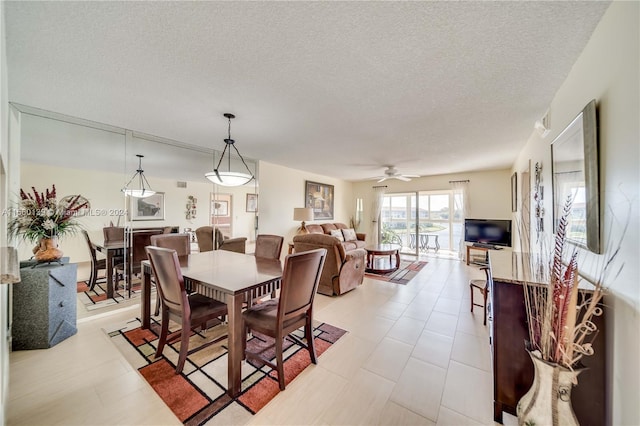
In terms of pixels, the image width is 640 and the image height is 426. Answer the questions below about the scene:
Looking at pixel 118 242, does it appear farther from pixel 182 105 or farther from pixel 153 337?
pixel 182 105

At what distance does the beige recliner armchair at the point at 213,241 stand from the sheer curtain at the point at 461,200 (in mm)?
5646

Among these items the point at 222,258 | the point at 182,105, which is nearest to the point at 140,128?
the point at 182,105

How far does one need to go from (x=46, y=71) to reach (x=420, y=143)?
421 cm

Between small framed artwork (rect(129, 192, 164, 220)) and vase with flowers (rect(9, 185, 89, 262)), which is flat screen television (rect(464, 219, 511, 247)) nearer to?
small framed artwork (rect(129, 192, 164, 220))

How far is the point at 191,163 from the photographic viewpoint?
411cm

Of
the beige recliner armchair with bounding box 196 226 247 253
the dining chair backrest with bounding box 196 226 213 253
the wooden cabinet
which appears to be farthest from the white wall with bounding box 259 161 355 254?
the wooden cabinet

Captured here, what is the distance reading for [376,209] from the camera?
25.6ft

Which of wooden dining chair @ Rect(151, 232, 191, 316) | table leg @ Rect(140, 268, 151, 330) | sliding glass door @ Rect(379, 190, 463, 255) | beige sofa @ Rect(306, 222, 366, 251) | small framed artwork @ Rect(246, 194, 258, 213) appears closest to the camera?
table leg @ Rect(140, 268, 151, 330)

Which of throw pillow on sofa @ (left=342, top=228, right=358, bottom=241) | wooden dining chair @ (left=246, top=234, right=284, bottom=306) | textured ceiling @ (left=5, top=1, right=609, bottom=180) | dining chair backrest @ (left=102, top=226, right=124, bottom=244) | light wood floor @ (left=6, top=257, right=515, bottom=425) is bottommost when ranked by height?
light wood floor @ (left=6, top=257, right=515, bottom=425)

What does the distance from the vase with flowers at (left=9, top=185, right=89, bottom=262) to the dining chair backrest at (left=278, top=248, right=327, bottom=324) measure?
2535mm

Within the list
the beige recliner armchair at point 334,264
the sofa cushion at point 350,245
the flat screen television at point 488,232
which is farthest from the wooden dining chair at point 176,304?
the flat screen television at point 488,232

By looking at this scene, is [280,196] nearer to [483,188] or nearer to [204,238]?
[204,238]

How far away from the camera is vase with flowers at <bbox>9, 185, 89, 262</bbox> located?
2.29m

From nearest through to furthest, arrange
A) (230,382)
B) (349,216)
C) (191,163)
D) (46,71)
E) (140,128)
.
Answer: (230,382) → (46,71) → (140,128) → (191,163) → (349,216)
